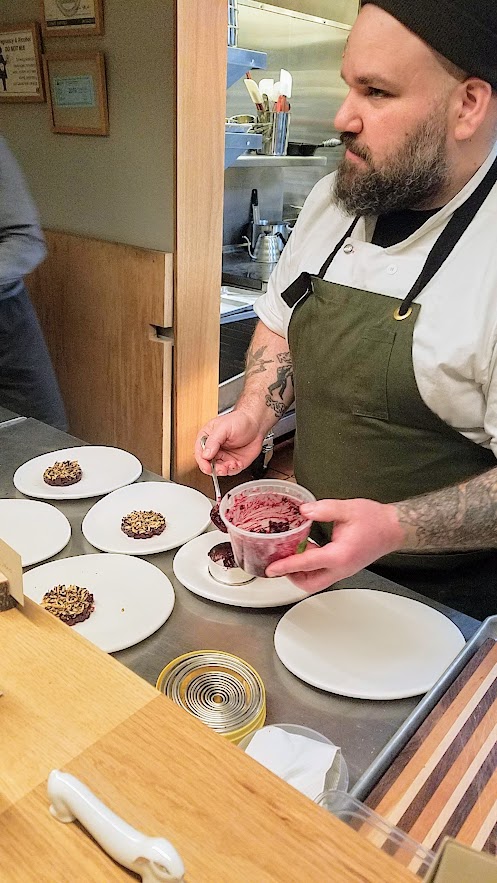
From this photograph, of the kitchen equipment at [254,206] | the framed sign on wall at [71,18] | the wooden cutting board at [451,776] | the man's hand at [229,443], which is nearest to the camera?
the wooden cutting board at [451,776]

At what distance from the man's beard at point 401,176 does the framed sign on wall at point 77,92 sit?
1.42 metres

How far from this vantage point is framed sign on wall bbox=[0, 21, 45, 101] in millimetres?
2586

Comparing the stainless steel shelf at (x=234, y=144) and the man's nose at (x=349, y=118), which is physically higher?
the man's nose at (x=349, y=118)

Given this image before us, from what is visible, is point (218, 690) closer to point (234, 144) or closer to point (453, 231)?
point (453, 231)

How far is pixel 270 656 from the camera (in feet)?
3.40

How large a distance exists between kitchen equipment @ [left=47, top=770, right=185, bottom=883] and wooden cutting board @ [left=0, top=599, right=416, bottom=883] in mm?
13

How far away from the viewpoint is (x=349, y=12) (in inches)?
167

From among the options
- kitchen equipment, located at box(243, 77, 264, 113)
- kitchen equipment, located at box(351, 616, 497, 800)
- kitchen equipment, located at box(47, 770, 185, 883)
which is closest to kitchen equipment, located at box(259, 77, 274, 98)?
kitchen equipment, located at box(243, 77, 264, 113)

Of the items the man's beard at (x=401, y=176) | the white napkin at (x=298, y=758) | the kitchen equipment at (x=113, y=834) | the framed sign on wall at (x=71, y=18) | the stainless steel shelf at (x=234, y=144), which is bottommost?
the white napkin at (x=298, y=758)

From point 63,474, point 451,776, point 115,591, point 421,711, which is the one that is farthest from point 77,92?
point 451,776

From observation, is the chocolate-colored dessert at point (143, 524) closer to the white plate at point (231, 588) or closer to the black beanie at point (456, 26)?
the white plate at point (231, 588)

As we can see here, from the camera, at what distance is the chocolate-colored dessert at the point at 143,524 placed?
1299mm

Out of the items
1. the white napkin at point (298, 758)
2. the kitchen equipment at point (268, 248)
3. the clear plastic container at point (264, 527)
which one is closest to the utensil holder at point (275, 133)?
the kitchen equipment at point (268, 248)

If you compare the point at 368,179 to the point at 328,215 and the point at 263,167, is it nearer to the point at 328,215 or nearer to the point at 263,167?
the point at 328,215
